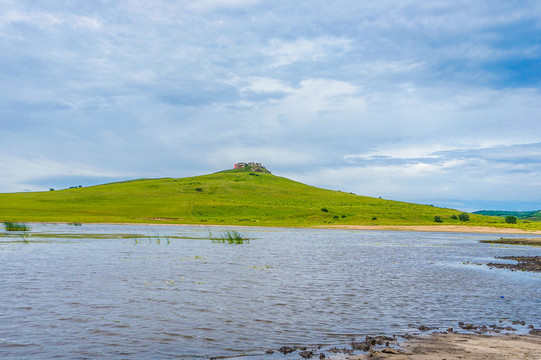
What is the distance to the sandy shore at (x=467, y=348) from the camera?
38.4ft

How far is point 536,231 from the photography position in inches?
4065

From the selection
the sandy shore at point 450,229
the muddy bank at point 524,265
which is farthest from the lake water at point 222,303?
the sandy shore at point 450,229

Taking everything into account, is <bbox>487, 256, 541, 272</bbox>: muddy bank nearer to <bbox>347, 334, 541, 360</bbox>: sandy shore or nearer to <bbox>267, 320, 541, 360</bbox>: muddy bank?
<bbox>267, 320, 541, 360</bbox>: muddy bank

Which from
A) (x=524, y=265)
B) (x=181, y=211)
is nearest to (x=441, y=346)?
(x=524, y=265)

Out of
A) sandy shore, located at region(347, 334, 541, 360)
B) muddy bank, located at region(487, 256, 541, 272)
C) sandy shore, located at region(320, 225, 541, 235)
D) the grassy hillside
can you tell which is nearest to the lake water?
sandy shore, located at region(347, 334, 541, 360)

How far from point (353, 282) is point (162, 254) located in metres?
18.7

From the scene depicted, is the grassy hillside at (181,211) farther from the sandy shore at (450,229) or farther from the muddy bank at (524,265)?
the muddy bank at (524,265)

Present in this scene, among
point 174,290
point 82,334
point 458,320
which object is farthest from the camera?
point 174,290

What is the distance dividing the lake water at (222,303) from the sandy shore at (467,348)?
1.86 metres

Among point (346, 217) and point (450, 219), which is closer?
point (346, 217)

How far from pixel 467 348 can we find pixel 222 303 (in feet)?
32.8

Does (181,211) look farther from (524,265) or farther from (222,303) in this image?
(222,303)

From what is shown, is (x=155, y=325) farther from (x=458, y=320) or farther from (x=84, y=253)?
(x=84, y=253)

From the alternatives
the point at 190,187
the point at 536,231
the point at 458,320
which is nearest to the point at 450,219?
the point at 536,231
